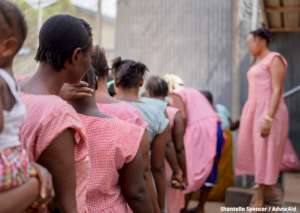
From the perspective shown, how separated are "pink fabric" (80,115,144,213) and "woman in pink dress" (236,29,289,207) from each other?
8.31 ft

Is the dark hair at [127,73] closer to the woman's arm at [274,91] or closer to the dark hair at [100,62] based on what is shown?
the dark hair at [100,62]

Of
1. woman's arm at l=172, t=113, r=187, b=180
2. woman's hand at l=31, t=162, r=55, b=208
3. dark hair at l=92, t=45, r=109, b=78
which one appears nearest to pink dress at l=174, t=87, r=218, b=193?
woman's arm at l=172, t=113, r=187, b=180

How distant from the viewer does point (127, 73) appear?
338cm

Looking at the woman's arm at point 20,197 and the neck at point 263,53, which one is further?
the neck at point 263,53

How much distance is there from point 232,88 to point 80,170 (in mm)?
5672

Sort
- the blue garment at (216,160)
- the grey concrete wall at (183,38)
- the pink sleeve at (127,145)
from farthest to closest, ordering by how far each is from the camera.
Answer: the grey concrete wall at (183,38), the blue garment at (216,160), the pink sleeve at (127,145)

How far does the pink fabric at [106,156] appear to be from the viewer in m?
2.20

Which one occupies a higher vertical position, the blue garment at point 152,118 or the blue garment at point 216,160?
the blue garment at point 152,118

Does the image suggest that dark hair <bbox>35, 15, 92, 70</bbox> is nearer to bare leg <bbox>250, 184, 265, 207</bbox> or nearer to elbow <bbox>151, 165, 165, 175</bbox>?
elbow <bbox>151, 165, 165, 175</bbox>

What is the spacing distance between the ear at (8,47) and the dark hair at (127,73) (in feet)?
Answer: 6.60

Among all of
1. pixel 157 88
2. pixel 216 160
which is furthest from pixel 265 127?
pixel 216 160

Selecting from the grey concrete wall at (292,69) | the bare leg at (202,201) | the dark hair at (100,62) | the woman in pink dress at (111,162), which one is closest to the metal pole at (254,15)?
the grey concrete wall at (292,69)

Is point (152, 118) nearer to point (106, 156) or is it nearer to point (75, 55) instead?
point (106, 156)

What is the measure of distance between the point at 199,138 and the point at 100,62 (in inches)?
135
